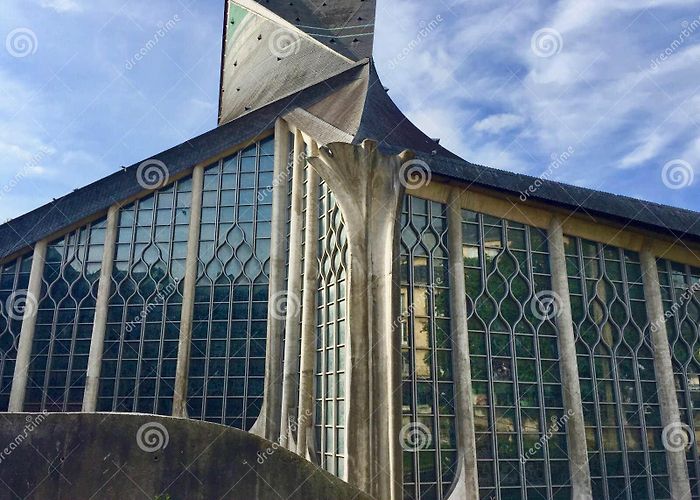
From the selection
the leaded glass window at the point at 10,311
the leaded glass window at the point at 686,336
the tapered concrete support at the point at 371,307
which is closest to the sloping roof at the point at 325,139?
the leaded glass window at the point at 10,311

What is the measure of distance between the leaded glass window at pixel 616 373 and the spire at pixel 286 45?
42.1 feet

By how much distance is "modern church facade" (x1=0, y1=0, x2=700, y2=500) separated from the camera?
1277 cm

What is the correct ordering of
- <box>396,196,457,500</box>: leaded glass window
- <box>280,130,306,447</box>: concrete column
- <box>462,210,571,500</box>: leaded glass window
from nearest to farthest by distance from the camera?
<box>396,196,457,500</box>: leaded glass window, <box>462,210,571,500</box>: leaded glass window, <box>280,130,306,447</box>: concrete column

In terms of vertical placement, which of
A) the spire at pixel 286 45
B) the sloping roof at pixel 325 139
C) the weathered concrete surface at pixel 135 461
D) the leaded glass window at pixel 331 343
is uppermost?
the spire at pixel 286 45

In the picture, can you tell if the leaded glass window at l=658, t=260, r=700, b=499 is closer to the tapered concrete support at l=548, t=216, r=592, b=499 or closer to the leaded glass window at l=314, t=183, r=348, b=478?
the tapered concrete support at l=548, t=216, r=592, b=499

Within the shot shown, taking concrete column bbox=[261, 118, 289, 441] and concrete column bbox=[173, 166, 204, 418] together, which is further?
concrete column bbox=[173, 166, 204, 418]

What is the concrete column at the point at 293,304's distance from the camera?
16391 mm

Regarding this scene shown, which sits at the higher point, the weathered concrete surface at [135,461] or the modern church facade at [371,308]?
the modern church facade at [371,308]

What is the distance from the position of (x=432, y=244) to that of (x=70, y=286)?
14.6 m

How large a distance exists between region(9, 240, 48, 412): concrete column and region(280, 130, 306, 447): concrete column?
10305 mm

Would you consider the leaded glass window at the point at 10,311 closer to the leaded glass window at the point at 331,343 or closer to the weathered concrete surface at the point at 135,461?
the leaded glass window at the point at 331,343

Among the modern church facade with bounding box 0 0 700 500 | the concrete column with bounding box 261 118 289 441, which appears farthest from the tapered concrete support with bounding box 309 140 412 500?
the concrete column with bounding box 261 118 289 441

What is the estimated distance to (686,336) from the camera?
15.9 m

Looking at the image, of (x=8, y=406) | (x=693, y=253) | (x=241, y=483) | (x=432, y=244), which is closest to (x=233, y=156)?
(x=432, y=244)
